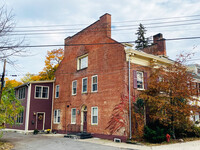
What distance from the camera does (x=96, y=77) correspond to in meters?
19.5

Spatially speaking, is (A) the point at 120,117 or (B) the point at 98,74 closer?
(A) the point at 120,117

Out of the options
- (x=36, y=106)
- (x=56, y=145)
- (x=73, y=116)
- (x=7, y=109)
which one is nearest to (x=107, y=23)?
(x=73, y=116)

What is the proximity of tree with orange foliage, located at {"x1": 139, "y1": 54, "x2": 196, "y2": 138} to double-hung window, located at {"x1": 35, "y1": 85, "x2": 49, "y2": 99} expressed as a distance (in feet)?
44.3

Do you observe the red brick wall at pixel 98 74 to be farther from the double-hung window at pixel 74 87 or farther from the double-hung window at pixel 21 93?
the double-hung window at pixel 21 93

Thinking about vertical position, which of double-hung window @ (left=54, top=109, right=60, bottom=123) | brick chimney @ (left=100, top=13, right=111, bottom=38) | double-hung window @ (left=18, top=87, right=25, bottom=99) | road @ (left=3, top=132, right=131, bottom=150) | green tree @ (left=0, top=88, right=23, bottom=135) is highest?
brick chimney @ (left=100, top=13, right=111, bottom=38)

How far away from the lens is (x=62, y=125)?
22969mm

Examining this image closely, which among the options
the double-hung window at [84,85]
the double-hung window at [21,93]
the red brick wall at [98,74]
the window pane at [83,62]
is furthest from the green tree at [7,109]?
the double-hung window at [21,93]

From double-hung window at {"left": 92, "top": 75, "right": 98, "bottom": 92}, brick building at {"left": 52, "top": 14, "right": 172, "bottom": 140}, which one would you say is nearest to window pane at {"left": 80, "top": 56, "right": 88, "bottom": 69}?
brick building at {"left": 52, "top": 14, "right": 172, "bottom": 140}

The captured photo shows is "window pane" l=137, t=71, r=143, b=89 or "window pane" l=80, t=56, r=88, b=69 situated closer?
"window pane" l=137, t=71, r=143, b=89

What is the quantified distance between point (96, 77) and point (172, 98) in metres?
7.27

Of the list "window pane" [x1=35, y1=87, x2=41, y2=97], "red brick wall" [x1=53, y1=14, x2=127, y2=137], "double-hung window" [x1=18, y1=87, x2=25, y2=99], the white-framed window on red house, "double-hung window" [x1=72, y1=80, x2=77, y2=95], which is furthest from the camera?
"double-hung window" [x1=18, y1=87, x2=25, y2=99]

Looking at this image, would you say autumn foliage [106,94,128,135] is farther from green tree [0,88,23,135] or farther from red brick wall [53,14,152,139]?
green tree [0,88,23,135]

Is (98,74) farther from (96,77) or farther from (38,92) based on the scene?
(38,92)

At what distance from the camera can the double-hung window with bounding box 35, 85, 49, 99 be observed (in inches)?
970
